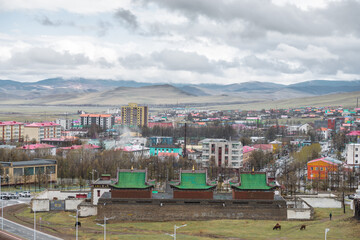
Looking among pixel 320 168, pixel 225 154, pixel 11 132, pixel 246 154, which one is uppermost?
pixel 11 132

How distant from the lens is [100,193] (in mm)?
62594

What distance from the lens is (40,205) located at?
6034cm

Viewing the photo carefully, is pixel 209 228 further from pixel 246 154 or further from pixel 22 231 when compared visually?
pixel 246 154

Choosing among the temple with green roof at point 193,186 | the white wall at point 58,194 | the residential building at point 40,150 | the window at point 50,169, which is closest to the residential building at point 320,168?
the temple with green roof at point 193,186

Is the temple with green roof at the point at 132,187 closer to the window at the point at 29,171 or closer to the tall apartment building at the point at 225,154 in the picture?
the window at the point at 29,171

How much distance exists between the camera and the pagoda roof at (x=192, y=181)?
184 ft

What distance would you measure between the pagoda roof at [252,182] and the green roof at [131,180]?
8891 mm

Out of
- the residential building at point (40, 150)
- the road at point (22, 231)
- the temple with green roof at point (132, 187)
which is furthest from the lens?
the residential building at point (40, 150)

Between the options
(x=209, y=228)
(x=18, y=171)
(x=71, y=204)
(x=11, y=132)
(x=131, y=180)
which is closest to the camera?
(x=209, y=228)

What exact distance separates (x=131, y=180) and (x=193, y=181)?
6.11 m

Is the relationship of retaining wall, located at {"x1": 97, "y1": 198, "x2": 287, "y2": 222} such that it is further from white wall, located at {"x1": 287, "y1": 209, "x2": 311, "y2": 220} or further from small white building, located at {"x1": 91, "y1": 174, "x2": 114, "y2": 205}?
small white building, located at {"x1": 91, "y1": 174, "x2": 114, "y2": 205}

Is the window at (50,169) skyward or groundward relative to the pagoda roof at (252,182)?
groundward

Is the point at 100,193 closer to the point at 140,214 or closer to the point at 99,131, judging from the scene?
the point at 140,214

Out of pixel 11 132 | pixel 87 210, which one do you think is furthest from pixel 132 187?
pixel 11 132
